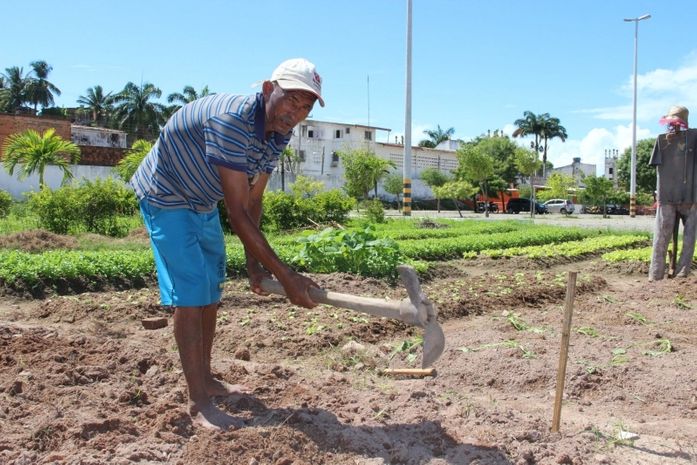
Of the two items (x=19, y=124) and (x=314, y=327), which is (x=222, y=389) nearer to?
(x=314, y=327)

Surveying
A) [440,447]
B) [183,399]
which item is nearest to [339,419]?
[440,447]

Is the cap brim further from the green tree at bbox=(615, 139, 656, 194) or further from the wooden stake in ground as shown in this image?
the green tree at bbox=(615, 139, 656, 194)

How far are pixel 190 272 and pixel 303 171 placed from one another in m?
42.9

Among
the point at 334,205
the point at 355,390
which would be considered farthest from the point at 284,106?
the point at 334,205

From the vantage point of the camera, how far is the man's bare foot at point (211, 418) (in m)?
3.03

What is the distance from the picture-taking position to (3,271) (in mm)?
7195

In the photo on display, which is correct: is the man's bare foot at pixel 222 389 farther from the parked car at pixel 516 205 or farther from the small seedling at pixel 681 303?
the parked car at pixel 516 205

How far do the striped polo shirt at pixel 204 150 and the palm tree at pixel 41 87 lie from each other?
61.3 m

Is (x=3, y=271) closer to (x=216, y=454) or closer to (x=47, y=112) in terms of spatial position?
(x=216, y=454)

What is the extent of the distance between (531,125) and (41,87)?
1864 inches

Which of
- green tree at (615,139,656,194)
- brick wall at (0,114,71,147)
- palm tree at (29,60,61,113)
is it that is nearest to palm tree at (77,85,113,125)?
palm tree at (29,60,61,113)

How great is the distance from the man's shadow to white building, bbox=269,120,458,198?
36578 mm

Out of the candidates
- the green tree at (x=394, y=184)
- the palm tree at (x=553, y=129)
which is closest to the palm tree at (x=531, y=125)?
the palm tree at (x=553, y=129)

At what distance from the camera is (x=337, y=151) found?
141 feet
